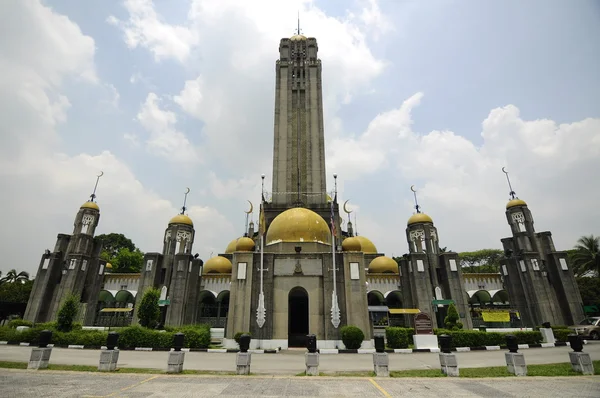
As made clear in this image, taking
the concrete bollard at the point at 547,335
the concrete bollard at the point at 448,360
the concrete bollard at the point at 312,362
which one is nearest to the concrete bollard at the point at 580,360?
the concrete bollard at the point at 448,360

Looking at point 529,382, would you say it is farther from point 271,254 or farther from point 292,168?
point 292,168

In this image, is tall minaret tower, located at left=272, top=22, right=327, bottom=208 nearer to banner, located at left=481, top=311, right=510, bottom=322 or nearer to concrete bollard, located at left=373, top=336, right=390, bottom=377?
banner, located at left=481, top=311, right=510, bottom=322

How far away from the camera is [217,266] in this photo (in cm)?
4284

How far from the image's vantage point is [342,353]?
63.6 feet

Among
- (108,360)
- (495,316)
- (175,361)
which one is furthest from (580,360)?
(495,316)

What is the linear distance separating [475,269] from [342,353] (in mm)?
62228

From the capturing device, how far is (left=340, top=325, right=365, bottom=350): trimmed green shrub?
20141 mm

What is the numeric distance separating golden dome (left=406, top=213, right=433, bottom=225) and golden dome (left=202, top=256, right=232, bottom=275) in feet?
84.3

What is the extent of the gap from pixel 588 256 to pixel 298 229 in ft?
134

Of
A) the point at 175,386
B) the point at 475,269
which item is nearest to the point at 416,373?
the point at 175,386

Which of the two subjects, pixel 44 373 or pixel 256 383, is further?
pixel 44 373

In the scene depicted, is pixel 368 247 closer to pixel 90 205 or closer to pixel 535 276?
pixel 535 276

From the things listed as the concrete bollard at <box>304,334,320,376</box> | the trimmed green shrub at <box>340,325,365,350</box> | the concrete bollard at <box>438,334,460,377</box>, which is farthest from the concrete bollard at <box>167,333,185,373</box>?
the trimmed green shrub at <box>340,325,365,350</box>

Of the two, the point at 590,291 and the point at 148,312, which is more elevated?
the point at 590,291
